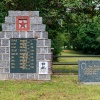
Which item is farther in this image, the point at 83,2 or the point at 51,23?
the point at 51,23

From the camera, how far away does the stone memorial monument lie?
30.4 ft

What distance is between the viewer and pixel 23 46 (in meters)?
9.31

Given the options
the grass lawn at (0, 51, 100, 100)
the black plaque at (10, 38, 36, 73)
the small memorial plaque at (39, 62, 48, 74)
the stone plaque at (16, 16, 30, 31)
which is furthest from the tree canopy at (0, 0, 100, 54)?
the grass lawn at (0, 51, 100, 100)

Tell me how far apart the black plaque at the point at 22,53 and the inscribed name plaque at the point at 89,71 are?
65.5 inches

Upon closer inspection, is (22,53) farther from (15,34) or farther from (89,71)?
(89,71)

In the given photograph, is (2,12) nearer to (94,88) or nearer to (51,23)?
(51,23)

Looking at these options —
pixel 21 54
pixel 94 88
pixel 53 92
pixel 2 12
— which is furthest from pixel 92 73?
pixel 2 12

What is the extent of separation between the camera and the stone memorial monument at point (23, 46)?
365 inches

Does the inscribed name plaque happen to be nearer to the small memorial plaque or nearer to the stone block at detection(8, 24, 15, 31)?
the small memorial plaque

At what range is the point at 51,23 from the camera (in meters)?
11.9

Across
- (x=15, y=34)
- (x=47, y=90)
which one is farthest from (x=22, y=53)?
(x=47, y=90)

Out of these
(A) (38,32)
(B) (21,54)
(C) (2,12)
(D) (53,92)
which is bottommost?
(D) (53,92)

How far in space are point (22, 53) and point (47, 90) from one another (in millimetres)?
2177

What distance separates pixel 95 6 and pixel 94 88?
15.3 ft
